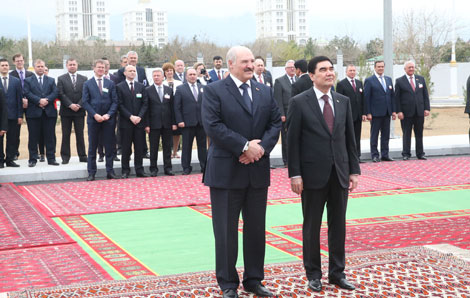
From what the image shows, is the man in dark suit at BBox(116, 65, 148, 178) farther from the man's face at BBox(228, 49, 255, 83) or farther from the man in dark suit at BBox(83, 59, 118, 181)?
A: the man's face at BBox(228, 49, 255, 83)

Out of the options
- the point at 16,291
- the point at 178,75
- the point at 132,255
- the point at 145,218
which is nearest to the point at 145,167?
the point at 178,75

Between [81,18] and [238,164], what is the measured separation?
591 ft

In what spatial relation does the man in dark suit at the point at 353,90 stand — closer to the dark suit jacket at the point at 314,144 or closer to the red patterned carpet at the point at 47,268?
the red patterned carpet at the point at 47,268

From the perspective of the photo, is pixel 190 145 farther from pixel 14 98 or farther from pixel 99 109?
pixel 14 98

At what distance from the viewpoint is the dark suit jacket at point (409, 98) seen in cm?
1314

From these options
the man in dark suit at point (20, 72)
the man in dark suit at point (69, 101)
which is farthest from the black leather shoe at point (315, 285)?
the man in dark suit at point (20, 72)

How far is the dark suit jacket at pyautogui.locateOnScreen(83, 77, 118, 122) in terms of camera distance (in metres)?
11.8

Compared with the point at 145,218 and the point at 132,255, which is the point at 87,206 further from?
the point at 132,255

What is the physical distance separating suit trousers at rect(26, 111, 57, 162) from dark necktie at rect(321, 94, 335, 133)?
28.3 feet

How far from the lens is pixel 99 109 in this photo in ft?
38.6

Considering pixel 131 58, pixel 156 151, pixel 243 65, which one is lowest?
pixel 156 151

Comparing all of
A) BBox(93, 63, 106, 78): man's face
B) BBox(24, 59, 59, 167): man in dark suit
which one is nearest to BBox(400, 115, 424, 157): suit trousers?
BBox(93, 63, 106, 78): man's face

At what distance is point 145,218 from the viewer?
27.5ft

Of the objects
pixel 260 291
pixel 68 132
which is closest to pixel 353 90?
pixel 68 132
